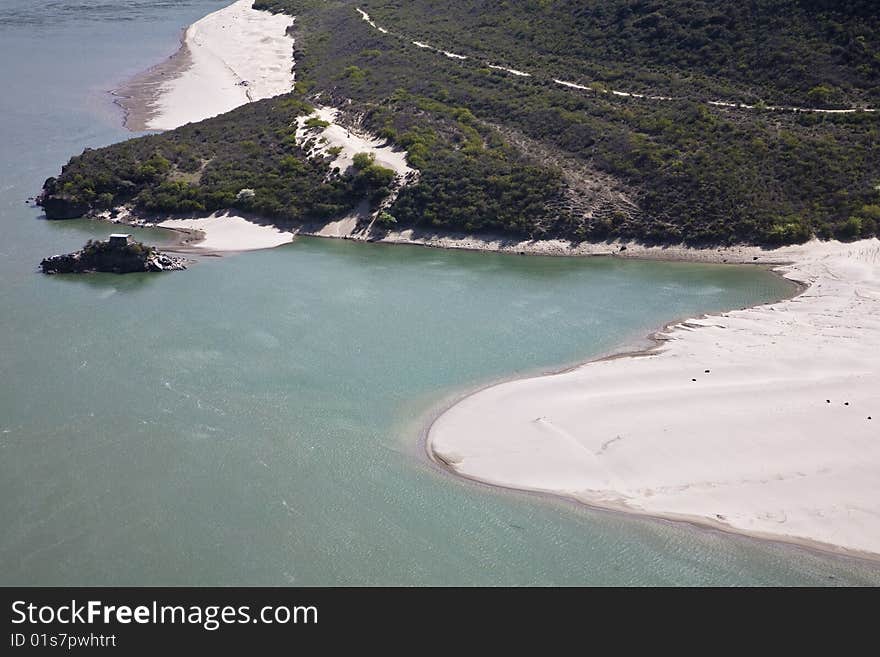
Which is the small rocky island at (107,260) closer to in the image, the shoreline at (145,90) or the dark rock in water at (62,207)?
the dark rock in water at (62,207)

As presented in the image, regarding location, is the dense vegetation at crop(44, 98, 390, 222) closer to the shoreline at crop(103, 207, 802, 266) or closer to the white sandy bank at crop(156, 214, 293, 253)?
the shoreline at crop(103, 207, 802, 266)

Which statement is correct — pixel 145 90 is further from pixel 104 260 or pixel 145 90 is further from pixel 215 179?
pixel 104 260

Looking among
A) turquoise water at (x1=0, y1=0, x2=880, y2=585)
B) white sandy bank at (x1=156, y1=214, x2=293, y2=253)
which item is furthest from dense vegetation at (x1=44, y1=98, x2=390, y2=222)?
turquoise water at (x1=0, y1=0, x2=880, y2=585)

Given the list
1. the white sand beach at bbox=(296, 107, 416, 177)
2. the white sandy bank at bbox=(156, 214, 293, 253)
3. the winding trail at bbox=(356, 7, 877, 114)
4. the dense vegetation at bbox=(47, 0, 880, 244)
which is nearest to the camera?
the white sandy bank at bbox=(156, 214, 293, 253)

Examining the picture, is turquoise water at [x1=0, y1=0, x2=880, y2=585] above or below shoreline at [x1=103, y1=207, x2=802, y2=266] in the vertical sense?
below

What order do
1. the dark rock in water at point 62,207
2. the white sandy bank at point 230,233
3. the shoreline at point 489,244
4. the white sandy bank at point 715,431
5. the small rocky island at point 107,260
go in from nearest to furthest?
the white sandy bank at point 715,431
the small rocky island at point 107,260
the shoreline at point 489,244
the white sandy bank at point 230,233
the dark rock in water at point 62,207

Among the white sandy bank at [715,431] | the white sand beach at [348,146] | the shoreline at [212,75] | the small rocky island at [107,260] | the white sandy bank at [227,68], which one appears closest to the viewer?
the white sandy bank at [715,431]

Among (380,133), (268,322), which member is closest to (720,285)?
(268,322)

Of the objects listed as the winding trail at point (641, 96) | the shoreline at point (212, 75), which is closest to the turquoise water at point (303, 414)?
the winding trail at point (641, 96)
